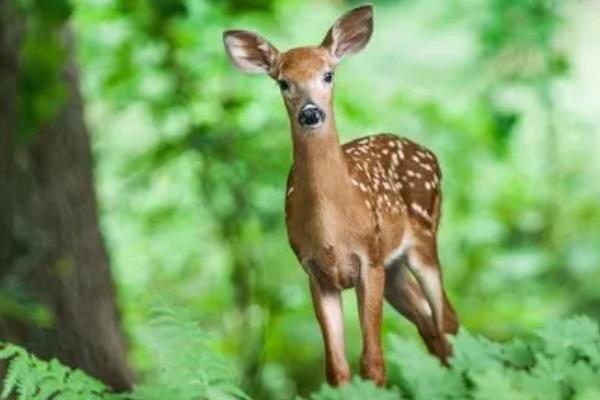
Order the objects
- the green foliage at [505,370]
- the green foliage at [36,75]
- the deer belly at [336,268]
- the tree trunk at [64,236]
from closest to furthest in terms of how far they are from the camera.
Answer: the green foliage at [505,370]
the deer belly at [336,268]
the green foliage at [36,75]
the tree trunk at [64,236]

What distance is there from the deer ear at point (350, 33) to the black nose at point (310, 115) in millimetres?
172

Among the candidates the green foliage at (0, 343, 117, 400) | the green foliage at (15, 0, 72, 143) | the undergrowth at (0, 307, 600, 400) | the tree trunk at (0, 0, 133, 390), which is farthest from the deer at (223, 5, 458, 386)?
the tree trunk at (0, 0, 133, 390)

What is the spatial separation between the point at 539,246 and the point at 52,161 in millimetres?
5368

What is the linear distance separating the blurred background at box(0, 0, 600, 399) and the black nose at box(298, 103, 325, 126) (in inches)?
21.7

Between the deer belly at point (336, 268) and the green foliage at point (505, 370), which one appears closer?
the green foliage at point (505, 370)

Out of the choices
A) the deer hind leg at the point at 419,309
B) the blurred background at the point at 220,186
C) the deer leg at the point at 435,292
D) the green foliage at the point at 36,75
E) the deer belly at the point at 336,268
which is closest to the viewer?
the deer belly at the point at 336,268

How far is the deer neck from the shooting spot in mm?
3086

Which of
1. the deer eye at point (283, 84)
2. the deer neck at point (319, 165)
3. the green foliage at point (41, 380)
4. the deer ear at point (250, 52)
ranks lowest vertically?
the green foliage at point (41, 380)

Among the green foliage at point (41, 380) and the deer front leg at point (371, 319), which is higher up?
the deer front leg at point (371, 319)

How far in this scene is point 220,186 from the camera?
717cm

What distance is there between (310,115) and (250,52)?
0.25 meters

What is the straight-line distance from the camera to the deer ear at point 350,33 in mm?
3156

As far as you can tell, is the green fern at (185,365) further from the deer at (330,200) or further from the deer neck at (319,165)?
the deer neck at (319,165)

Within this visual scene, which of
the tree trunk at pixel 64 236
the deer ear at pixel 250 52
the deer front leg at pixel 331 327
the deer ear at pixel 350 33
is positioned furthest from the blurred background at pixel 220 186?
the deer ear at pixel 350 33
